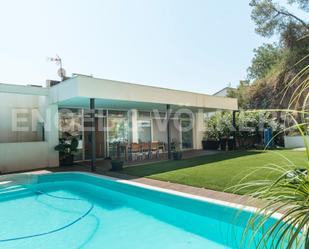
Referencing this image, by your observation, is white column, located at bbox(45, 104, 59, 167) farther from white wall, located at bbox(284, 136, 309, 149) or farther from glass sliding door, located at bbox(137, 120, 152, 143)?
white wall, located at bbox(284, 136, 309, 149)

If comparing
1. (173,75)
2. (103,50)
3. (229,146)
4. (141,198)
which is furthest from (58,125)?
(229,146)

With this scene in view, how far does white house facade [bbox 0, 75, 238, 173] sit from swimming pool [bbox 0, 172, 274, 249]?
288 centimetres

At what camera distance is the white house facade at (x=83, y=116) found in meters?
10.1

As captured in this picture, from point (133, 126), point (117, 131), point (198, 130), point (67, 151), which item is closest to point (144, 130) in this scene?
point (133, 126)

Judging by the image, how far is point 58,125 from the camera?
11914mm

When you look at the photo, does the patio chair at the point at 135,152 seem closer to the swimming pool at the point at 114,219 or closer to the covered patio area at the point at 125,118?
the covered patio area at the point at 125,118

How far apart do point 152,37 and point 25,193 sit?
9.18m

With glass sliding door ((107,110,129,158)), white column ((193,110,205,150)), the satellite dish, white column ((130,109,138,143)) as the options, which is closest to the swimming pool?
glass sliding door ((107,110,129,158))

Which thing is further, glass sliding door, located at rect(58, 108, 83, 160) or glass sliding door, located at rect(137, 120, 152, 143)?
glass sliding door, located at rect(137, 120, 152, 143)

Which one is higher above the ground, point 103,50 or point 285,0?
point 285,0

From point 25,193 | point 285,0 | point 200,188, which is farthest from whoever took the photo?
point 285,0

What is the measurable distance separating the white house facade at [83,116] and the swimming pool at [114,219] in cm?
288

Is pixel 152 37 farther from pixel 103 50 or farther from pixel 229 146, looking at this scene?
pixel 229 146

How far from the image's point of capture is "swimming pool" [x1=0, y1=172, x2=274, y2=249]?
15.0ft
